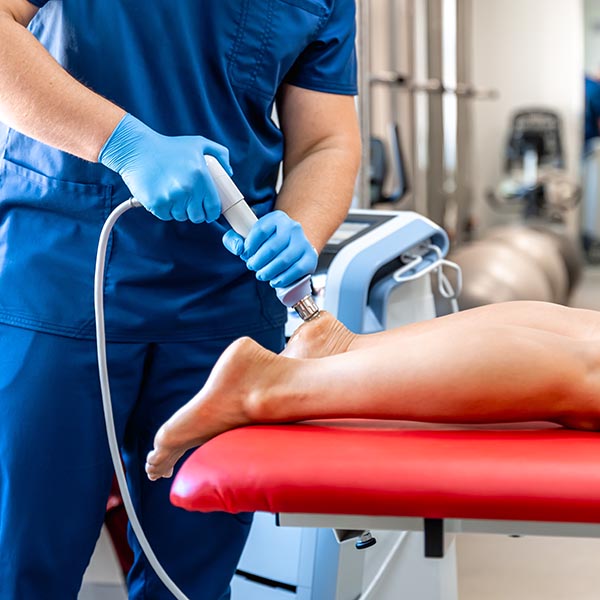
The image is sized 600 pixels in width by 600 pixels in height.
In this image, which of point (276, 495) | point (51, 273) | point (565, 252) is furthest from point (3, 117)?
point (565, 252)

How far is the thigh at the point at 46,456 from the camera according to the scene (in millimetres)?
1256

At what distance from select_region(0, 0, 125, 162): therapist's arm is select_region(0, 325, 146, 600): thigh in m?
0.27

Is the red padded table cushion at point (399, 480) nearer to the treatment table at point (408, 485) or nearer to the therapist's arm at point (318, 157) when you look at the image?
the treatment table at point (408, 485)

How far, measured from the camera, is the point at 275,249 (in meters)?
1.17

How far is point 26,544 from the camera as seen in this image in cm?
126

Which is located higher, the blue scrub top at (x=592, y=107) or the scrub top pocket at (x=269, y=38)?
the scrub top pocket at (x=269, y=38)

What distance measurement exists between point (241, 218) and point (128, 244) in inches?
8.6

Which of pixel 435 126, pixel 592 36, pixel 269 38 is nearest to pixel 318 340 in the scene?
pixel 269 38

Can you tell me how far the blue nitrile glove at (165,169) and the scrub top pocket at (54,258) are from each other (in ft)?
0.46

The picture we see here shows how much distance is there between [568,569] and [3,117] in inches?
78.0

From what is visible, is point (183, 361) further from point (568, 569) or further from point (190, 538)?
point (568, 569)

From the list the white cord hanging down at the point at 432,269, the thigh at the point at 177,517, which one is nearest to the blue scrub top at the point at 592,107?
the white cord hanging down at the point at 432,269

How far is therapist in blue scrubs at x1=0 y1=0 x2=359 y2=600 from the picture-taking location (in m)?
1.18

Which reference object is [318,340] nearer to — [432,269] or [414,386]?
[414,386]
